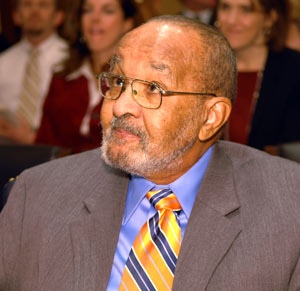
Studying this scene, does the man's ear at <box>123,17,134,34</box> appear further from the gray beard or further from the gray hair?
the gray beard

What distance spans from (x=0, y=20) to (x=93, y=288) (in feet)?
12.0

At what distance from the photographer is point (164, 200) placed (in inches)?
68.1

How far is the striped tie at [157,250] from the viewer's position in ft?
5.31

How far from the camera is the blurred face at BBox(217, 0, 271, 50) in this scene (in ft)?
10.6

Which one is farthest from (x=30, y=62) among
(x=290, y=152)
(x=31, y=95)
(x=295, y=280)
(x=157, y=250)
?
(x=295, y=280)

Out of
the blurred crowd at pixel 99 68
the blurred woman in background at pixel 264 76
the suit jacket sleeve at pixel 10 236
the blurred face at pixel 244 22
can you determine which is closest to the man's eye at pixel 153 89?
the suit jacket sleeve at pixel 10 236

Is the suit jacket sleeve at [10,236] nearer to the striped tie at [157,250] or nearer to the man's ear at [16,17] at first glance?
the striped tie at [157,250]

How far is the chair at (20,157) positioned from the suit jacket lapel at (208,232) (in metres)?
0.62

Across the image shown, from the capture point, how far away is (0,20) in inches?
188

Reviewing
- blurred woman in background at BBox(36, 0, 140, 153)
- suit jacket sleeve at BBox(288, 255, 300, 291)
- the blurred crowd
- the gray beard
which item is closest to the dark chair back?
the gray beard

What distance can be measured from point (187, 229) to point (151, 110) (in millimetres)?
344

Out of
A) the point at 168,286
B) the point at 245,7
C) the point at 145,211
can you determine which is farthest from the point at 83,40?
the point at 168,286

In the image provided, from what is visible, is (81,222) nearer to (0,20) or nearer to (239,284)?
(239,284)

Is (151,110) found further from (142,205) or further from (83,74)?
(83,74)
